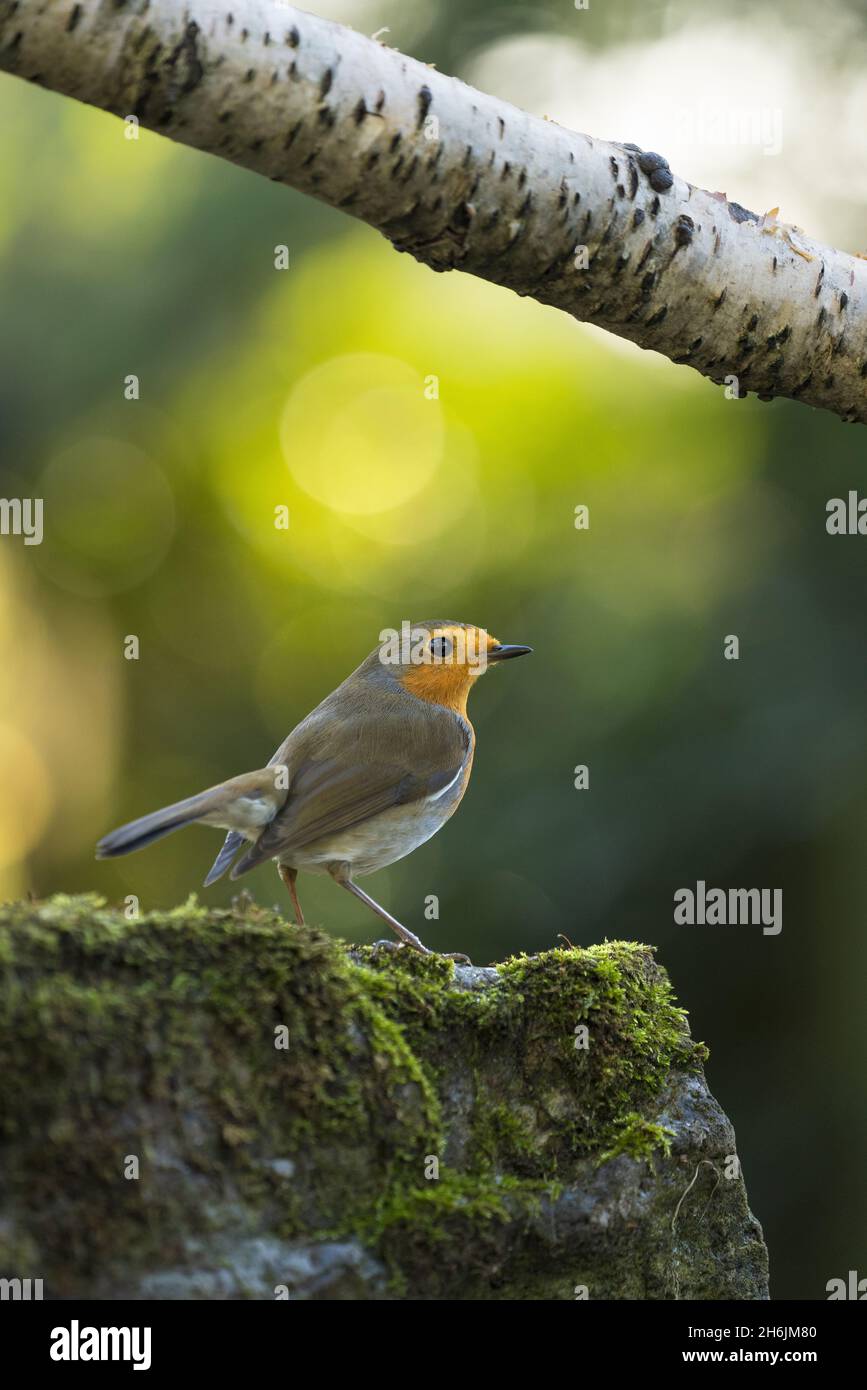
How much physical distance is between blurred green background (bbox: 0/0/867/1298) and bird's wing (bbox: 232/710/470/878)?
2.97m

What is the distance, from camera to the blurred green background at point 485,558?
718 cm

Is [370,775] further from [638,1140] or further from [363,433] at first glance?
[363,433]

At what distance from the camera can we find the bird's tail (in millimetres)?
2971

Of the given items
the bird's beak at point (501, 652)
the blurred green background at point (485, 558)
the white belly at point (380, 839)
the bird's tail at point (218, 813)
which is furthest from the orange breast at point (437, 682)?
the blurred green background at point (485, 558)

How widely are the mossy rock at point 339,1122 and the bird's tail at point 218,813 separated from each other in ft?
1.20

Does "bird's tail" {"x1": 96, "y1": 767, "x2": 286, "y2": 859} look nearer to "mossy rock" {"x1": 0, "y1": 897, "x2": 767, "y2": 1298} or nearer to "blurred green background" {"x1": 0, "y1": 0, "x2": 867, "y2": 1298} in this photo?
"mossy rock" {"x1": 0, "y1": 897, "x2": 767, "y2": 1298}

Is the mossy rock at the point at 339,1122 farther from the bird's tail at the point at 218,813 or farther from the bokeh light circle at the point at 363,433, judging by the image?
Result: the bokeh light circle at the point at 363,433

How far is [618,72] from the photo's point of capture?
7602mm

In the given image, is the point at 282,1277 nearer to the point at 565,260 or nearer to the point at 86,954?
the point at 86,954

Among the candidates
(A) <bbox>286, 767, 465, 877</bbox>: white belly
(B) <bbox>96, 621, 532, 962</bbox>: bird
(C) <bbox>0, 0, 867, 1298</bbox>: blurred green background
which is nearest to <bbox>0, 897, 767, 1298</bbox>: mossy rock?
(B) <bbox>96, 621, 532, 962</bbox>: bird

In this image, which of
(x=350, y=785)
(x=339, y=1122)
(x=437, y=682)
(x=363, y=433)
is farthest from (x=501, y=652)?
(x=363, y=433)

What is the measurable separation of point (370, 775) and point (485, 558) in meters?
4.37
